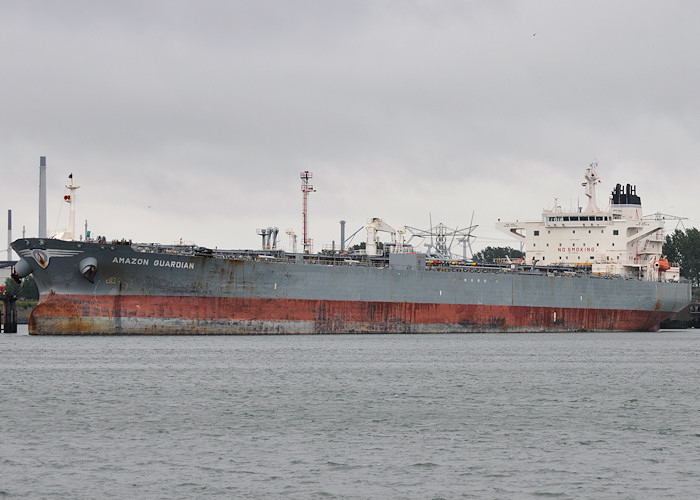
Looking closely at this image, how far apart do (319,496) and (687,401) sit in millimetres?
12166

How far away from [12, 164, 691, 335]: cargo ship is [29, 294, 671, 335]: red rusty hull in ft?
0.17

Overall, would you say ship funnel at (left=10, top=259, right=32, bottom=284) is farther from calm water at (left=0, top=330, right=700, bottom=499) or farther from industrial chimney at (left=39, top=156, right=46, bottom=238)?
industrial chimney at (left=39, top=156, right=46, bottom=238)

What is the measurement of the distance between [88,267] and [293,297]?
883 cm

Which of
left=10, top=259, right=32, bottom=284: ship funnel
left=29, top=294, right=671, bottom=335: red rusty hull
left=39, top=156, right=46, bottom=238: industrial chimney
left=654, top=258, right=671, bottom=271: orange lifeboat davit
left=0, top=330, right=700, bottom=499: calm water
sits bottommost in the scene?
left=0, top=330, right=700, bottom=499: calm water

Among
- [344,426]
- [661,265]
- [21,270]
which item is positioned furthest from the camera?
[661,265]

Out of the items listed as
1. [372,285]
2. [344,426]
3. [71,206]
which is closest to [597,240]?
[372,285]

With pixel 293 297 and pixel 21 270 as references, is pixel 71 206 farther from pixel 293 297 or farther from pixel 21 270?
pixel 293 297

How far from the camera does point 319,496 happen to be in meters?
13.6

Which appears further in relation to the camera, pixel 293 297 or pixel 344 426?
pixel 293 297

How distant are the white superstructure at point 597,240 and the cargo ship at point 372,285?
58mm

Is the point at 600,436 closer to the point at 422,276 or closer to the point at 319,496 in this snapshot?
the point at 319,496

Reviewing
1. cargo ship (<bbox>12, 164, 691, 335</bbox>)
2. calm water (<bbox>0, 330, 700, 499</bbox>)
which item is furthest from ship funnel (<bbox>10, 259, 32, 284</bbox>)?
calm water (<bbox>0, 330, 700, 499</bbox>)

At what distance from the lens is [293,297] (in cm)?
4291

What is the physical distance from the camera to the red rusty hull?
3928 cm
